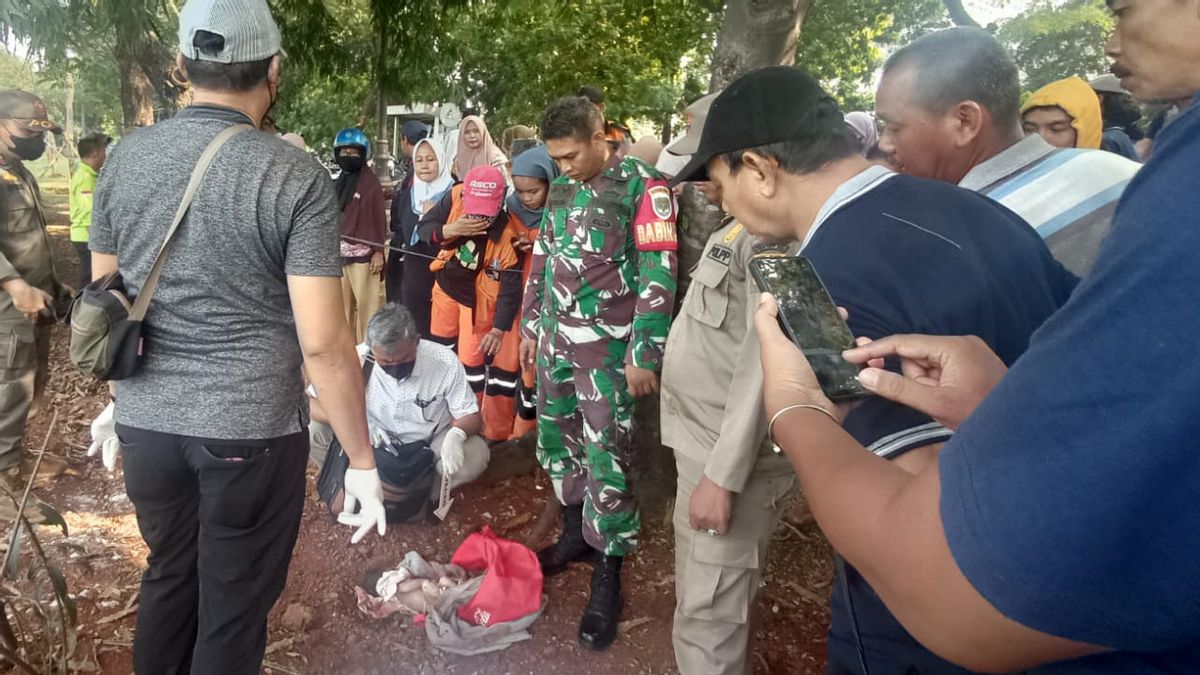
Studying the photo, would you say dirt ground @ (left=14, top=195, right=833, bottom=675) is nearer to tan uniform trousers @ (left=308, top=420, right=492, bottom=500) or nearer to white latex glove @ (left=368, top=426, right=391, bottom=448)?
tan uniform trousers @ (left=308, top=420, right=492, bottom=500)

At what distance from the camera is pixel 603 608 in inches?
111

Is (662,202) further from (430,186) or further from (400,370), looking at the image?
(430,186)

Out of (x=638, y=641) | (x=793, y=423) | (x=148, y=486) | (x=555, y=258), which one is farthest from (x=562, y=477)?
(x=793, y=423)

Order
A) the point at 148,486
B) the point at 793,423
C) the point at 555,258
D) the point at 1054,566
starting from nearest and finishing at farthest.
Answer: the point at 1054,566
the point at 793,423
the point at 148,486
the point at 555,258

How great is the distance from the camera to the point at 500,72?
16828mm

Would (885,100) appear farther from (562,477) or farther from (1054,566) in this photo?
(562,477)

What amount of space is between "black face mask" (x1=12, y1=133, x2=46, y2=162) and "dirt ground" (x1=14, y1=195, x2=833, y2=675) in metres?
1.69

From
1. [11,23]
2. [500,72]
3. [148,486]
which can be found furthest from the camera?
[500,72]

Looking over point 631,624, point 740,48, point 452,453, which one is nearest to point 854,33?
point 740,48

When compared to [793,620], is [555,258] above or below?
above

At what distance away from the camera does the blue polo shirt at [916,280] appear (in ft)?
3.46

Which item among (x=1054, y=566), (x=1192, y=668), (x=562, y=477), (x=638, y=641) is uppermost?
(x=1054, y=566)

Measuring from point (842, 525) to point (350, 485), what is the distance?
5.55 feet

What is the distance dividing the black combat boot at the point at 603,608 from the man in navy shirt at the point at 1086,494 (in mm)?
2258
